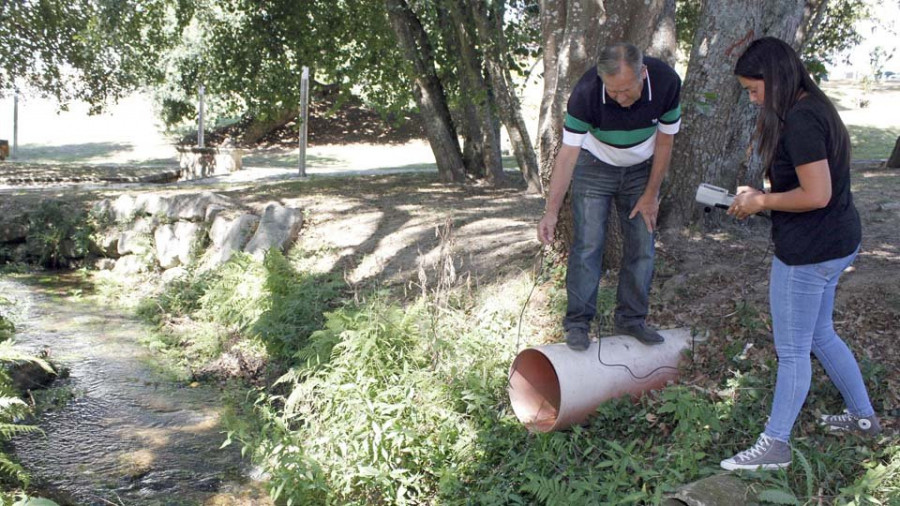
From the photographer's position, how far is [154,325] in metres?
8.86

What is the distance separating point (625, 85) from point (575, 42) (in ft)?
5.56

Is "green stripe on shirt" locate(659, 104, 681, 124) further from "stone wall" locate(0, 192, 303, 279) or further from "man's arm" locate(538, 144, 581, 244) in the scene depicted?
"stone wall" locate(0, 192, 303, 279)

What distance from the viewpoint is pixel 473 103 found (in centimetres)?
1230

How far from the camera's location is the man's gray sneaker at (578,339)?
4531 mm

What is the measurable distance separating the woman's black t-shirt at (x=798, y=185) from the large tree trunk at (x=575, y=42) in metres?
2.36

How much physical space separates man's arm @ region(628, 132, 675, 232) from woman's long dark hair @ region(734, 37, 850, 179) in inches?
38.2

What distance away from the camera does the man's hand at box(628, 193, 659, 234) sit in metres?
4.65

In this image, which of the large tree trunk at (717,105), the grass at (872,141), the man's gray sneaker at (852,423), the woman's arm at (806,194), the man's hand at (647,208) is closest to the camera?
the woman's arm at (806,194)

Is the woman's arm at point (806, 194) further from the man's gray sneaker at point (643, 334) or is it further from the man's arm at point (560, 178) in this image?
the man's gray sneaker at point (643, 334)

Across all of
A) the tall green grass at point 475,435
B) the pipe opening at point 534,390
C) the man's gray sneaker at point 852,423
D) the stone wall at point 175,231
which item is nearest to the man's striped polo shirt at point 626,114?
the pipe opening at point 534,390

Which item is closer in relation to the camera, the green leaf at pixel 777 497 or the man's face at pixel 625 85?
the green leaf at pixel 777 497

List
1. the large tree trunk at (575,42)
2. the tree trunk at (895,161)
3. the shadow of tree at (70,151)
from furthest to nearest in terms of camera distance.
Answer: the shadow of tree at (70,151) < the tree trunk at (895,161) < the large tree trunk at (575,42)

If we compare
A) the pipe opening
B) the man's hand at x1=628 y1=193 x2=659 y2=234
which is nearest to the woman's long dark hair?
the man's hand at x1=628 y1=193 x2=659 y2=234

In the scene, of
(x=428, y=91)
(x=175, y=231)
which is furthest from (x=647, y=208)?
(x=428, y=91)
